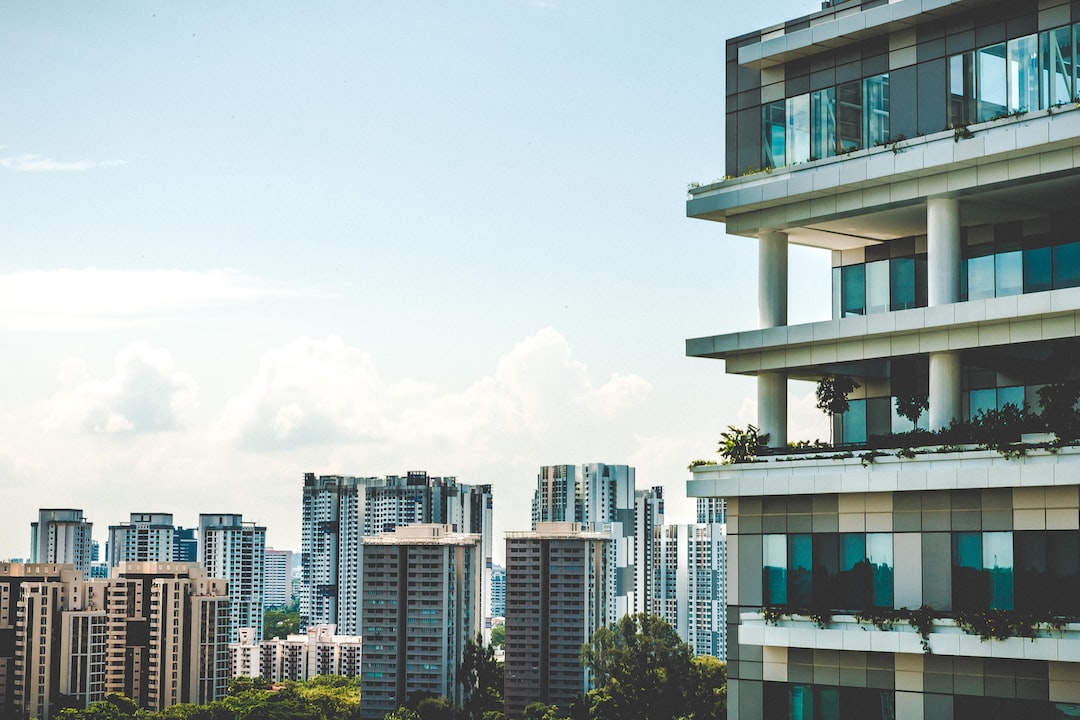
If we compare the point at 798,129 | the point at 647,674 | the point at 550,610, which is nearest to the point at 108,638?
the point at 550,610

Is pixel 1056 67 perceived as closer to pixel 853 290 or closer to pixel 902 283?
pixel 902 283

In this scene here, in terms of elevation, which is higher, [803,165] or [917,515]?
[803,165]

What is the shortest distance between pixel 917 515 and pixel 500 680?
9289 cm

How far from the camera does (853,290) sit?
33906mm

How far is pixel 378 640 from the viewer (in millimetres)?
118312

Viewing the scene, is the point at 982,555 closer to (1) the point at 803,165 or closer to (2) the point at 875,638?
(2) the point at 875,638

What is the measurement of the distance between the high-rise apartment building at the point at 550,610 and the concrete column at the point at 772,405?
263 ft

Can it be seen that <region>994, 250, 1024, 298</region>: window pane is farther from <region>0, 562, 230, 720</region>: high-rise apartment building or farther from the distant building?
the distant building

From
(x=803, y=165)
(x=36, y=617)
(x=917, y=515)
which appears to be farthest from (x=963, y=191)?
(x=36, y=617)

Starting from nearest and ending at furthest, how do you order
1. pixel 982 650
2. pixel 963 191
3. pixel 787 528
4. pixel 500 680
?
pixel 982 650
pixel 963 191
pixel 787 528
pixel 500 680

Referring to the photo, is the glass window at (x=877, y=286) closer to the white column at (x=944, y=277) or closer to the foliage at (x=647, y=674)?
the white column at (x=944, y=277)

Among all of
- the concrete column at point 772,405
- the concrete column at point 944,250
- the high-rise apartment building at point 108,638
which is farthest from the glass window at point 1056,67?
the high-rise apartment building at point 108,638

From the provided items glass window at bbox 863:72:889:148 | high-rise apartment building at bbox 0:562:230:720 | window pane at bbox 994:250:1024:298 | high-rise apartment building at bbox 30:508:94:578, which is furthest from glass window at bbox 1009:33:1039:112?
high-rise apartment building at bbox 30:508:94:578

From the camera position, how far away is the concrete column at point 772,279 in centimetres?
3216
